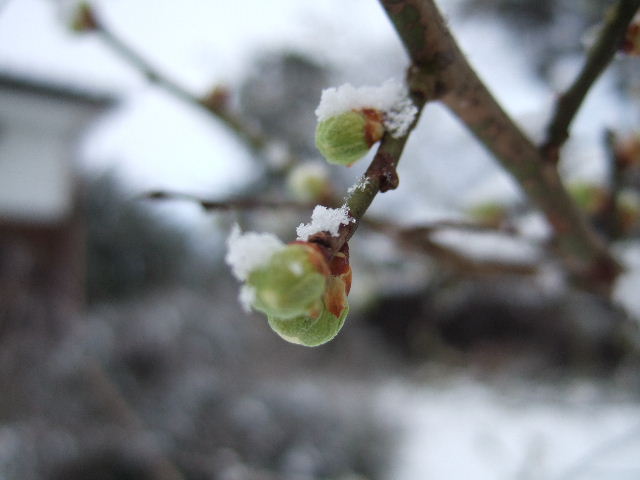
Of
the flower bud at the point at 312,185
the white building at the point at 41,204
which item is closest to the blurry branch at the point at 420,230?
the flower bud at the point at 312,185

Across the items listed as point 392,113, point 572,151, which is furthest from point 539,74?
point 392,113

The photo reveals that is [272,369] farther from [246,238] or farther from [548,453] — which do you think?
[246,238]

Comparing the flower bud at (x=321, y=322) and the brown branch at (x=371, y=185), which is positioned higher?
the brown branch at (x=371, y=185)

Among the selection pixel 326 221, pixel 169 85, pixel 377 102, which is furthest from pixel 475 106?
pixel 169 85

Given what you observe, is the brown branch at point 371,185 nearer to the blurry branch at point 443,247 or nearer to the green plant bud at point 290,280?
the green plant bud at point 290,280

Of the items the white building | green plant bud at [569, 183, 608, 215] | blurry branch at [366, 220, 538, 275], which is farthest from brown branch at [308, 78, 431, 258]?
the white building

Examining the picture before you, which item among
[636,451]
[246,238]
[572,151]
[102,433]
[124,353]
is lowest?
[246,238]
